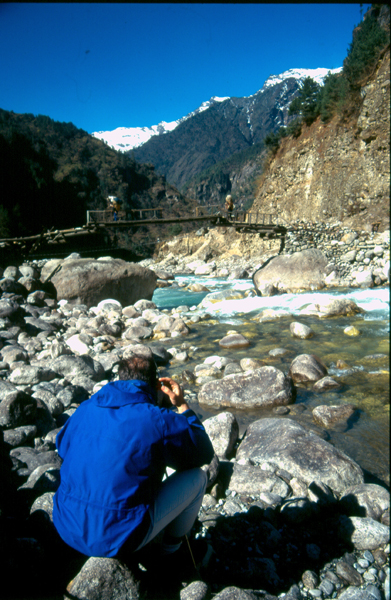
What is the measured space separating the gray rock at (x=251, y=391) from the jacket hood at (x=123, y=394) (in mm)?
3460

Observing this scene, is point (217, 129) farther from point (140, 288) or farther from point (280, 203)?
point (140, 288)

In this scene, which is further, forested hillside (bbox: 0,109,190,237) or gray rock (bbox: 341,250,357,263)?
forested hillside (bbox: 0,109,190,237)

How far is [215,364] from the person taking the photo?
6.73 m

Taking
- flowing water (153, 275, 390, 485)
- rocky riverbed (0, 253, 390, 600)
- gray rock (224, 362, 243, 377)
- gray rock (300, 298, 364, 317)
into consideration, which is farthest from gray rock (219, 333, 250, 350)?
gray rock (300, 298, 364, 317)

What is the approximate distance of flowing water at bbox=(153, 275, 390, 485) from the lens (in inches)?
145

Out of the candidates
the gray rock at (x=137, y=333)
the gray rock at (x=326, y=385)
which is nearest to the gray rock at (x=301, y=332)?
the gray rock at (x=326, y=385)

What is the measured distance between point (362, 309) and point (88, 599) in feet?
29.8

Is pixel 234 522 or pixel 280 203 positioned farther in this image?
pixel 280 203

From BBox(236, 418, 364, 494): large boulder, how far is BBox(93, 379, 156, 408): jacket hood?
6.44 ft

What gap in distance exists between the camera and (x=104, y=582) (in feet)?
5.65

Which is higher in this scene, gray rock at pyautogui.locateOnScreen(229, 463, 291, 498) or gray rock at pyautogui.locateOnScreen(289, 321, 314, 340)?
gray rock at pyautogui.locateOnScreen(229, 463, 291, 498)

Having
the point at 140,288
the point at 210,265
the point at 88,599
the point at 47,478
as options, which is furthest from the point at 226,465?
the point at 210,265

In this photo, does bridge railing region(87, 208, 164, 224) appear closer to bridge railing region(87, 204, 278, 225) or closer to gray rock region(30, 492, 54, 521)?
bridge railing region(87, 204, 278, 225)

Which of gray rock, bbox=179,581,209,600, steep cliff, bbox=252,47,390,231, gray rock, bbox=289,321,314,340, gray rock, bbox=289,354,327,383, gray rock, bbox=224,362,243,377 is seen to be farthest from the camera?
steep cliff, bbox=252,47,390,231
